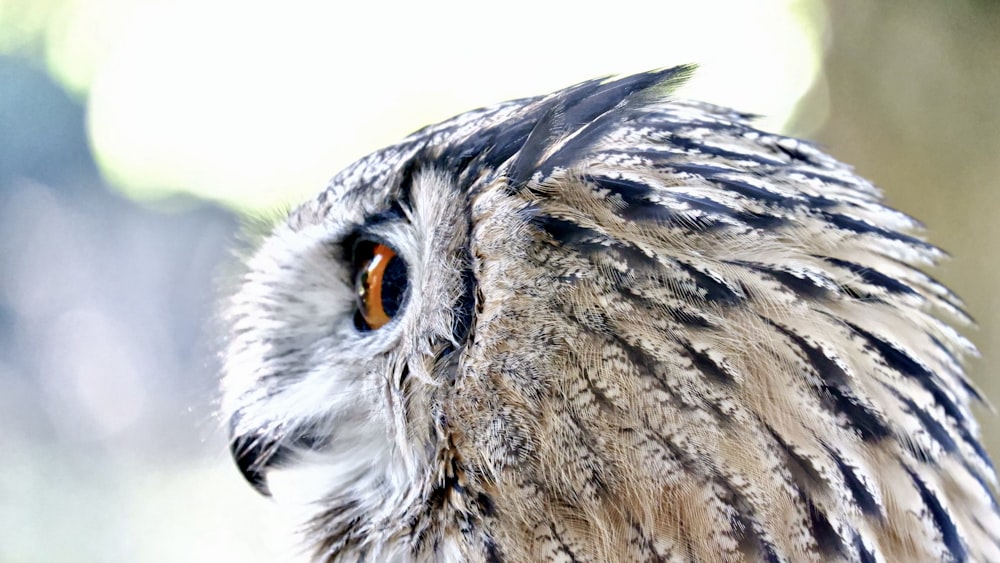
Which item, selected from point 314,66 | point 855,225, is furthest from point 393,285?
point 314,66

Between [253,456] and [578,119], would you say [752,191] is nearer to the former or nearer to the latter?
[578,119]

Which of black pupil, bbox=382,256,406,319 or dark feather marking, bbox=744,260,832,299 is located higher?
dark feather marking, bbox=744,260,832,299

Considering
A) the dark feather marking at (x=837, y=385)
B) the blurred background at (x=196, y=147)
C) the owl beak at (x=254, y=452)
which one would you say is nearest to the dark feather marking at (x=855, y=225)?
the dark feather marking at (x=837, y=385)

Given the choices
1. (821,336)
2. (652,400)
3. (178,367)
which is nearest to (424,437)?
(652,400)

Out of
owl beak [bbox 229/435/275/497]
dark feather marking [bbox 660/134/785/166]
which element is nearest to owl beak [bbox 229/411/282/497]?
owl beak [bbox 229/435/275/497]

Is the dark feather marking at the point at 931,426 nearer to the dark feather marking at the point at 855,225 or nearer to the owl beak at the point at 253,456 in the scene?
the dark feather marking at the point at 855,225

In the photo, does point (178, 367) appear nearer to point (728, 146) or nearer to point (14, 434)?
point (14, 434)

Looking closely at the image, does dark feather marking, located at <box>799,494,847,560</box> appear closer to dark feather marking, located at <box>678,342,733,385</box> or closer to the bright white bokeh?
dark feather marking, located at <box>678,342,733,385</box>
